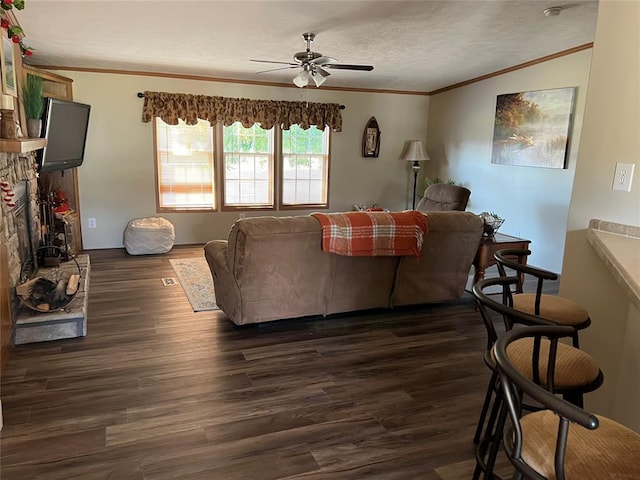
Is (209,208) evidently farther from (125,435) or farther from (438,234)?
(125,435)

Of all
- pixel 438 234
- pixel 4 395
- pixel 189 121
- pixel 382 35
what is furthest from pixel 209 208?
pixel 4 395

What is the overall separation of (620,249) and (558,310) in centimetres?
37

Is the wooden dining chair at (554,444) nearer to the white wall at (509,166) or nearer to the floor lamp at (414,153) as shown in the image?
the white wall at (509,166)

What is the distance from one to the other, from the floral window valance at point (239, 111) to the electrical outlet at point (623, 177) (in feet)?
17.2

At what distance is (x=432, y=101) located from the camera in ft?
25.2

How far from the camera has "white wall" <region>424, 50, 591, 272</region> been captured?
5.28 m

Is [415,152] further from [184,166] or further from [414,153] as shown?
[184,166]

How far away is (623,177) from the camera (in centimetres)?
209

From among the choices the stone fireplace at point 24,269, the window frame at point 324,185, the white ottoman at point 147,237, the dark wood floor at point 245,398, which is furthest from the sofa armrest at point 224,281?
the window frame at point 324,185

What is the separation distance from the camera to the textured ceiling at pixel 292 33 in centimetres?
388

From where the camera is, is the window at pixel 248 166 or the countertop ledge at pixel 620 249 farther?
the window at pixel 248 166

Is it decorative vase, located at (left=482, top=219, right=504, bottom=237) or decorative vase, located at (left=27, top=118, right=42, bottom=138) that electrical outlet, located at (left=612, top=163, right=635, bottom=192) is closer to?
decorative vase, located at (left=482, top=219, right=504, bottom=237)

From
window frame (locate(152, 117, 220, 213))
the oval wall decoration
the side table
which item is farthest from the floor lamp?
the side table

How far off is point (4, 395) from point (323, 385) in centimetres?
178
